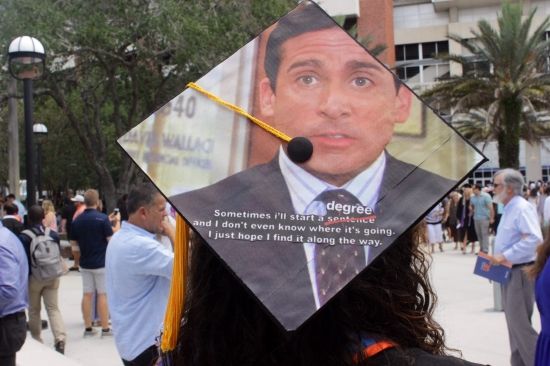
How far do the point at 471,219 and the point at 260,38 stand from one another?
617 inches

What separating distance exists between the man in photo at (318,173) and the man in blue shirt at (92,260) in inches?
273

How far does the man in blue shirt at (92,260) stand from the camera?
8.15 metres

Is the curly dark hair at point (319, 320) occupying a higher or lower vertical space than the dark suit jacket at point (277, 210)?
lower

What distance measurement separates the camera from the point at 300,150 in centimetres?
156

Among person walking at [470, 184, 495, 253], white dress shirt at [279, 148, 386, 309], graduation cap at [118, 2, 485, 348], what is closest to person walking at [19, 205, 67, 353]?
graduation cap at [118, 2, 485, 348]

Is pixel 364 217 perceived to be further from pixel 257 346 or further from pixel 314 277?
pixel 257 346

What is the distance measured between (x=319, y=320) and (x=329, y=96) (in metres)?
0.51

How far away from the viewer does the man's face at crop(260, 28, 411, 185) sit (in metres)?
1.56

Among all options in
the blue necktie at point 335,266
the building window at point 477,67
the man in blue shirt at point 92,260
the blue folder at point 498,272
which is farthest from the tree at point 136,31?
the blue necktie at point 335,266

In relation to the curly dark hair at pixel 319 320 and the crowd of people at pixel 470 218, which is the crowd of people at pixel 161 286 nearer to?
the curly dark hair at pixel 319 320

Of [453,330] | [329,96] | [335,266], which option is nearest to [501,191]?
[453,330]

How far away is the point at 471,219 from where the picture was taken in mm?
16578

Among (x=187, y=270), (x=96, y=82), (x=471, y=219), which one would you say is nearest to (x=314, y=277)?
(x=187, y=270)

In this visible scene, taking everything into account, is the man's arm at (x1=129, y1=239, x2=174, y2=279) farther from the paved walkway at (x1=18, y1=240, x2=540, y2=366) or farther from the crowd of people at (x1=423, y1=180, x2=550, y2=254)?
the crowd of people at (x1=423, y1=180, x2=550, y2=254)
